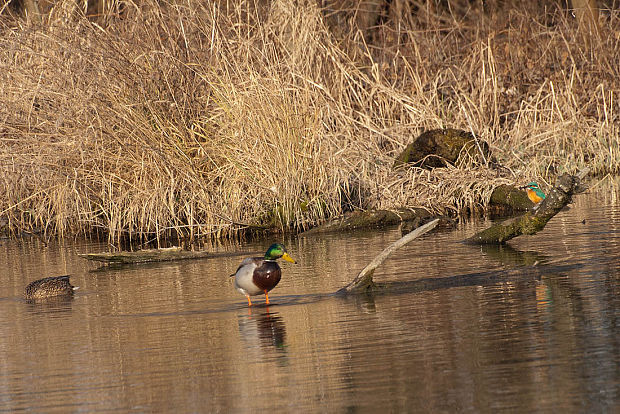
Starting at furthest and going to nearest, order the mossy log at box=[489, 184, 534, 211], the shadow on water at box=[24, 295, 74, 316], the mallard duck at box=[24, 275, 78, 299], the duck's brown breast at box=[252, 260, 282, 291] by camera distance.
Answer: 1. the mossy log at box=[489, 184, 534, 211]
2. the mallard duck at box=[24, 275, 78, 299]
3. the shadow on water at box=[24, 295, 74, 316]
4. the duck's brown breast at box=[252, 260, 282, 291]

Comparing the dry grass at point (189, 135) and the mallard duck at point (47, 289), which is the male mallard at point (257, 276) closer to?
the mallard duck at point (47, 289)

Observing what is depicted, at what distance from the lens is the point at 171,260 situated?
12211 millimetres

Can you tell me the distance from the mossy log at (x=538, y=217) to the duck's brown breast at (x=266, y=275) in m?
3.38

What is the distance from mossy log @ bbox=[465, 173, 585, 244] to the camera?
10375 millimetres

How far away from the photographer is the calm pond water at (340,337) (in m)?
5.55

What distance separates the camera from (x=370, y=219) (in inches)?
569

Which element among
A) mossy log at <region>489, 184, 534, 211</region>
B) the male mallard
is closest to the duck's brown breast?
the male mallard

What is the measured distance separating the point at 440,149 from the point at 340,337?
9.05 metres

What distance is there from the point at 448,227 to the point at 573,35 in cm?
798

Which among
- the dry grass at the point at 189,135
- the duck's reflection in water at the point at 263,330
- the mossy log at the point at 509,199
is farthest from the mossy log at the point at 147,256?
the mossy log at the point at 509,199

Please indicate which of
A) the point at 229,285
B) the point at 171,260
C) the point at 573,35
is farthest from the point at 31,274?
the point at 573,35

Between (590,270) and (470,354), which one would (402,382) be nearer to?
(470,354)

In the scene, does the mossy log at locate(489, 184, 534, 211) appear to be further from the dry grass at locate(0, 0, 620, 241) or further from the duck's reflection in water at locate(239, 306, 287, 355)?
the duck's reflection in water at locate(239, 306, 287, 355)

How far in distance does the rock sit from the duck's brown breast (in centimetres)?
721
